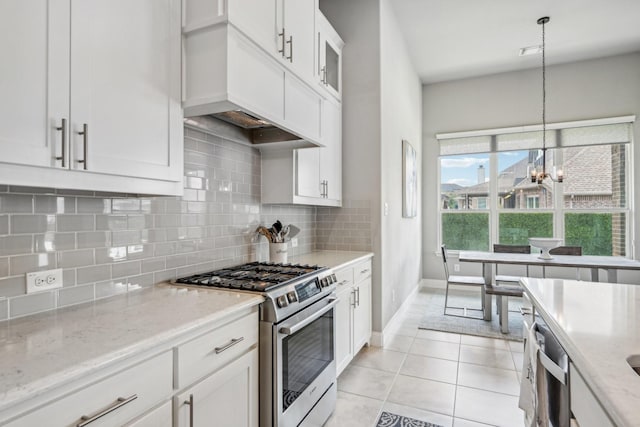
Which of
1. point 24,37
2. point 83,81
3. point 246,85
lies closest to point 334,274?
point 246,85

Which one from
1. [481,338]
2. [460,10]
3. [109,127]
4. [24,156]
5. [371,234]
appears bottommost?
[481,338]

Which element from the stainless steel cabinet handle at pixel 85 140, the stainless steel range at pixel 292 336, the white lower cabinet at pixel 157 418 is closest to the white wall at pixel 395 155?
the stainless steel range at pixel 292 336

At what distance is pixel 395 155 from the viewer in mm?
3883

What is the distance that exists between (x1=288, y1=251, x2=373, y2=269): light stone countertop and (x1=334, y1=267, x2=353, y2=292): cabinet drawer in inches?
2.0

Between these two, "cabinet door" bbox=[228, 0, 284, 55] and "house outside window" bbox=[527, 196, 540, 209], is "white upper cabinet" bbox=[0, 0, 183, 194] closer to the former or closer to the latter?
"cabinet door" bbox=[228, 0, 284, 55]

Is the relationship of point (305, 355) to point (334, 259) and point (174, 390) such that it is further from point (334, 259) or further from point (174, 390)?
point (334, 259)

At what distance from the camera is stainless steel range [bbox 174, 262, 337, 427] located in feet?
5.10

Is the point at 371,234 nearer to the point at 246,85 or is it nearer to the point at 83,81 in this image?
the point at 246,85

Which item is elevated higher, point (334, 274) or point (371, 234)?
point (371, 234)

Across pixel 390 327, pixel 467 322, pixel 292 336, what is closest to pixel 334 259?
pixel 292 336

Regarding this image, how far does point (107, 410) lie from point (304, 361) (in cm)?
110

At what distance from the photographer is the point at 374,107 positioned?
3262 millimetres

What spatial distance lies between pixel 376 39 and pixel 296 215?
1.85 m

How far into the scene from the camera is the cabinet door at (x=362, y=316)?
278cm
